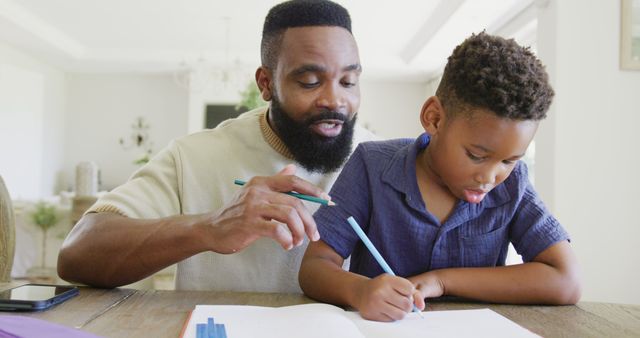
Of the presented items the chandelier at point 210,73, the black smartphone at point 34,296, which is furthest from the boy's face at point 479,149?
the chandelier at point 210,73

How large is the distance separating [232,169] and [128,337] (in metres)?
0.77

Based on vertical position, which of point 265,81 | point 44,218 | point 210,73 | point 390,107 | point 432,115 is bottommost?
point 44,218

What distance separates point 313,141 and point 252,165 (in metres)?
0.19

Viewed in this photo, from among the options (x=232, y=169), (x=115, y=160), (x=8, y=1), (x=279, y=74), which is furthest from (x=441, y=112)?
(x=115, y=160)

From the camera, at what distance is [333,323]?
831mm

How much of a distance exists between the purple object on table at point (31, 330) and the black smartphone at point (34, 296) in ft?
0.59

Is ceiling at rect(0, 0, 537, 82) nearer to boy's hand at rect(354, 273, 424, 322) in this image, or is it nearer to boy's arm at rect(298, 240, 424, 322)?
boy's arm at rect(298, 240, 424, 322)

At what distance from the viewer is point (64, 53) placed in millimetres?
9055

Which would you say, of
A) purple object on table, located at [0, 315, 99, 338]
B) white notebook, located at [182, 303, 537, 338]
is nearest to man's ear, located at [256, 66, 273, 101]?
white notebook, located at [182, 303, 537, 338]

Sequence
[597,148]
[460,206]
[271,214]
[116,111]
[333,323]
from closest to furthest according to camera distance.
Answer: [333,323], [271,214], [460,206], [597,148], [116,111]

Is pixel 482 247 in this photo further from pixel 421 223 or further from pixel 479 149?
pixel 479 149

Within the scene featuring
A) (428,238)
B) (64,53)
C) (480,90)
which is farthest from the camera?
(64,53)

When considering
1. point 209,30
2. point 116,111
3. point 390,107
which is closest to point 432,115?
point 209,30

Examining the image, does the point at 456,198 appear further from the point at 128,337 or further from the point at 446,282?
the point at 128,337
